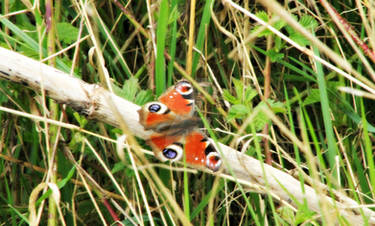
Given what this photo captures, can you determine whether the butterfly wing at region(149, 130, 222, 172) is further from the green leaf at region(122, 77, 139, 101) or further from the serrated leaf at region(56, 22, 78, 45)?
the serrated leaf at region(56, 22, 78, 45)

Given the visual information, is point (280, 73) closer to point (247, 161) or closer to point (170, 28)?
point (170, 28)

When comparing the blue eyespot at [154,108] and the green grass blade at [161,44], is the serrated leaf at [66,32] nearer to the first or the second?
the green grass blade at [161,44]

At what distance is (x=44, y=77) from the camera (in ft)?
4.95

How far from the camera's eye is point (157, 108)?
1658 mm

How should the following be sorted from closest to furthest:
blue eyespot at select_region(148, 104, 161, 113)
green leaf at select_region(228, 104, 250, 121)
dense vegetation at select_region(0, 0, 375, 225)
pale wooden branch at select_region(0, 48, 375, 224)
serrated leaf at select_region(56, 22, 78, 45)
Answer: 1. pale wooden branch at select_region(0, 48, 375, 224)
2. blue eyespot at select_region(148, 104, 161, 113)
3. green leaf at select_region(228, 104, 250, 121)
4. dense vegetation at select_region(0, 0, 375, 225)
5. serrated leaf at select_region(56, 22, 78, 45)

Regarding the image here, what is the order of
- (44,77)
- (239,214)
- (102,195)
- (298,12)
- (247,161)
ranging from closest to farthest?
(44,77) < (247,161) < (102,195) < (239,214) < (298,12)

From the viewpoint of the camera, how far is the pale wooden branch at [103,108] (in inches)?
58.0

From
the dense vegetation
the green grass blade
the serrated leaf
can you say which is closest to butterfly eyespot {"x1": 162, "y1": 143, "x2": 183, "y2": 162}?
the dense vegetation

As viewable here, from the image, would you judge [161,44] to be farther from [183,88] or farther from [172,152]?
[172,152]

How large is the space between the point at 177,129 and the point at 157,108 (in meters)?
0.11

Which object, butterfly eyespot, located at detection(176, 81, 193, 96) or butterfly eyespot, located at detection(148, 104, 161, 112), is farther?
butterfly eyespot, located at detection(176, 81, 193, 96)

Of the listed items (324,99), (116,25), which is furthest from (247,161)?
(116,25)

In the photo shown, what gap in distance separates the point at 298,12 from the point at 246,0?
0.26 meters

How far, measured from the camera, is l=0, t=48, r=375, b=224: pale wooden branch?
147 centimetres
